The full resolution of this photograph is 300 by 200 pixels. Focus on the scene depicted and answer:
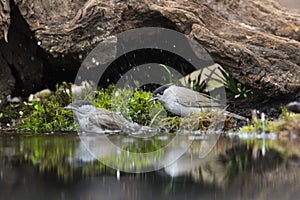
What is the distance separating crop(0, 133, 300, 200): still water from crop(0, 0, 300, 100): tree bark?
2.52m

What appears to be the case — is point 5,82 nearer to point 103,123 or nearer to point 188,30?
point 103,123

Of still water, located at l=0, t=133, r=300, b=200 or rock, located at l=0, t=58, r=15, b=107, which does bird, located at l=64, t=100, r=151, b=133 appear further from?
rock, located at l=0, t=58, r=15, b=107

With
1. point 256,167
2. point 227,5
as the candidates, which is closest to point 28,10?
point 227,5

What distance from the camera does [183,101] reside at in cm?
712

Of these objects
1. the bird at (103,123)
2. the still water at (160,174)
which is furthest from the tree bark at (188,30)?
the still water at (160,174)

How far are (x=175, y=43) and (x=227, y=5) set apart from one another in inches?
40.1

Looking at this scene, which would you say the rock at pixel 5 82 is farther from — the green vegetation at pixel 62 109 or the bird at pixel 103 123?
the bird at pixel 103 123

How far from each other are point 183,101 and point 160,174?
371cm

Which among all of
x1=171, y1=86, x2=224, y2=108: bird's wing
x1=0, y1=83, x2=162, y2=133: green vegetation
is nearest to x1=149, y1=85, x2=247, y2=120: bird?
x1=171, y1=86, x2=224, y2=108: bird's wing

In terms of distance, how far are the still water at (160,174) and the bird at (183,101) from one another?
2.28 meters

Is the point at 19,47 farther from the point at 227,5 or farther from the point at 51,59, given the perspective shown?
the point at 227,5

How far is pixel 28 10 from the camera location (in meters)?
7.44

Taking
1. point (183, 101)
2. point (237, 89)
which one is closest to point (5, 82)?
point (183, 101)

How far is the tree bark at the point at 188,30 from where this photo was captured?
23.4ft
